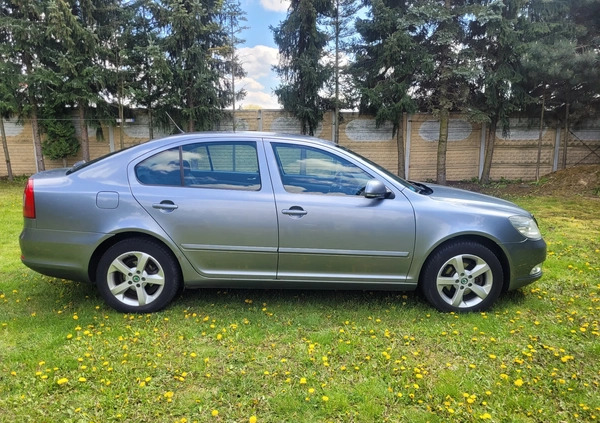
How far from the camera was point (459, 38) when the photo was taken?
11477 millimetres

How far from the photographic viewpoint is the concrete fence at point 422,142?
13.2 metres

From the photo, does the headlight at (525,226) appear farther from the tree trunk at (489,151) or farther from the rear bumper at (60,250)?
the tree trunk at (489,151)

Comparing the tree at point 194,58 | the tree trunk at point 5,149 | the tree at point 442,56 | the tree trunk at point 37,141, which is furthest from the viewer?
the tree trunk at point 5,149

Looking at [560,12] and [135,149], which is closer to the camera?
[135,149]

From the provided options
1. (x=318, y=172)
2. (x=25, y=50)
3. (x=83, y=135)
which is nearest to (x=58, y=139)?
(x=83, y=135)

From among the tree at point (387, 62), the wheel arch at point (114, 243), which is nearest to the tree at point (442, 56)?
the tree at point (387, 62)

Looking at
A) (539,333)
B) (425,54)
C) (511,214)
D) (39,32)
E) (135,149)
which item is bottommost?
(539,333)

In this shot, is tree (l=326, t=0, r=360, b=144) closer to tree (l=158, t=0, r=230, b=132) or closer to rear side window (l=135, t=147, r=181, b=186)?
tree (l=158, t=0, r=230, b=132)

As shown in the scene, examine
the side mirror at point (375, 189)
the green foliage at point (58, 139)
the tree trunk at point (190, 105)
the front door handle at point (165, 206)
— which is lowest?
the front door handle at point (165, 206)

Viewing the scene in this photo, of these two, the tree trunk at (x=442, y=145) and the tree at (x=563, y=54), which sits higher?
the tree at (x=563, y=54)

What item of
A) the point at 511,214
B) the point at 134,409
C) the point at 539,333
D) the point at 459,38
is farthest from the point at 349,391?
the point at 459,38

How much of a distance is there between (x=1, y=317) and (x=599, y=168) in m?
14.3

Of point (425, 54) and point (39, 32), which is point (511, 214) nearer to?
point (425, 54)

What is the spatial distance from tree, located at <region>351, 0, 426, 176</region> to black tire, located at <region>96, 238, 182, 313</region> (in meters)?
9.80
